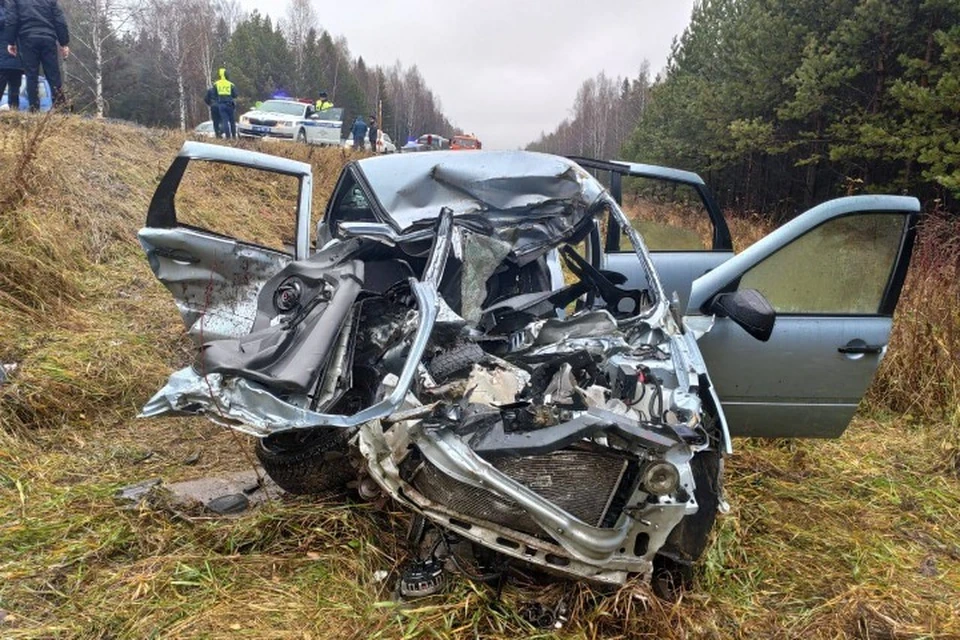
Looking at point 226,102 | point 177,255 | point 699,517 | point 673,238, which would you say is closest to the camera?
point 699,517

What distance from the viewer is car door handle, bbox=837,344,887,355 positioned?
302 centimetres

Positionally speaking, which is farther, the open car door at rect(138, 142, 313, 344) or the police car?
the police car

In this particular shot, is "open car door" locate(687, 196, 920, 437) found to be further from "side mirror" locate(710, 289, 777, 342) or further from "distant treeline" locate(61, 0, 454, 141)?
"distant treeline" locate(61, 0, 454, 141)

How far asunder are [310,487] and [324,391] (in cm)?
64

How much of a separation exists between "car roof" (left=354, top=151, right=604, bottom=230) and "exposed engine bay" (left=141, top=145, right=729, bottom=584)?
35 cm

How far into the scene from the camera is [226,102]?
13383 millimetres

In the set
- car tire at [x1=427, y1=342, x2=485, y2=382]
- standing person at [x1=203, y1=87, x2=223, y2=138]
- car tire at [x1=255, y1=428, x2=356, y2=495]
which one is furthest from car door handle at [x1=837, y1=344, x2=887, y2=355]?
standing person at [x1=203, y1=87, x2=223, y2=138]

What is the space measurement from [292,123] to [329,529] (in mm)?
17019

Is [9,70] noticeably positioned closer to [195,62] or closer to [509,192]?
[509,192]

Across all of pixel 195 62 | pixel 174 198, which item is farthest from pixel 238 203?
pixel 195 62

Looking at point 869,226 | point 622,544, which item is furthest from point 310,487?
point 869,226

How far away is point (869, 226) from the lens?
10.3 feet

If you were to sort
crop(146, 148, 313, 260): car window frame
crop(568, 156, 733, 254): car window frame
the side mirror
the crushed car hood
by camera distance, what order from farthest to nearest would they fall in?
crop(568, 156, 733, 254): car window frame → crop(146, 148, 313, 260): car window frame → the crushed car hood → the side mirror

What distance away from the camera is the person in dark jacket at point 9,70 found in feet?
25.2
